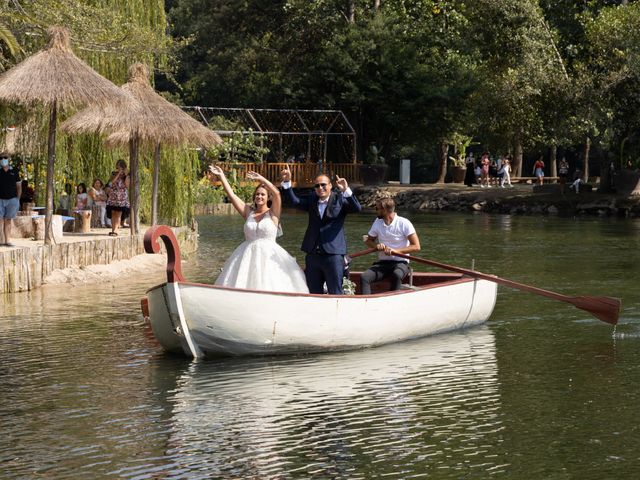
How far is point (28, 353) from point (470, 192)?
134 feet

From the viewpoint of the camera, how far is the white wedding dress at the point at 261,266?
48.6 feet

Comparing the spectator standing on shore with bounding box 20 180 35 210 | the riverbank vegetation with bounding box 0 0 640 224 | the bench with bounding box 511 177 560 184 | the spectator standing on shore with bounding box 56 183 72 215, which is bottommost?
the spectator standing on shore with bounding box 56 183 72 215

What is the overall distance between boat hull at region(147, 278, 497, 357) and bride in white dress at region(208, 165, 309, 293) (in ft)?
1.70

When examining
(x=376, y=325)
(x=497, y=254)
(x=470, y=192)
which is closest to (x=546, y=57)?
(x=470, y=192)

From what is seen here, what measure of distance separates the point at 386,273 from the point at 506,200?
117 feet

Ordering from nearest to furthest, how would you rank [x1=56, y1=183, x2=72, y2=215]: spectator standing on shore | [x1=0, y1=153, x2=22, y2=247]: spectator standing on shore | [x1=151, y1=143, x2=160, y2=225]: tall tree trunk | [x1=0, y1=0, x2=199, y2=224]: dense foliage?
[x1=0, y1=153, x2=22, y2=247]: spectator standing on shore
[x1=0, y1=0, x2=199, y2=224]: dense foliage
[x1=151, y1=143, x2=160, y2=225]: tall tree trunk
[x1=56, y1=183, x2=72, y2=215]: spectator standing on shore

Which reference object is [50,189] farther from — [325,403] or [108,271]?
[325,403]

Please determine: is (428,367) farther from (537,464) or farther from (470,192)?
(470,192)

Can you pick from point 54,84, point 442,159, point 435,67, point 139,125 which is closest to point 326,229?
point 54,84

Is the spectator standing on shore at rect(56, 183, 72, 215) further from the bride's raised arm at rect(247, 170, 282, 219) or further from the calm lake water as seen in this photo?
the bride's raised arm at rect(247, 170, 282, 219)

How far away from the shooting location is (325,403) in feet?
40.9

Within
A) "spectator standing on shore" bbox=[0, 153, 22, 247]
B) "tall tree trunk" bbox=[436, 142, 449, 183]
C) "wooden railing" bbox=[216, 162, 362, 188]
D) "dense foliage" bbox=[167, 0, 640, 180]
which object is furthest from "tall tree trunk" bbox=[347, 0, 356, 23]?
"spectator standing on shore" bbox=[0, 153, 22, 247]

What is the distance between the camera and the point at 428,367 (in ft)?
47.8

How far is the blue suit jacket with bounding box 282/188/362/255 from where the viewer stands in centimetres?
1513
